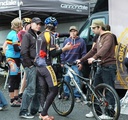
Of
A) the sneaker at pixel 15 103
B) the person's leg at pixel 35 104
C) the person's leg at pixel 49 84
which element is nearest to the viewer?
the person's leg at pixel 49 84

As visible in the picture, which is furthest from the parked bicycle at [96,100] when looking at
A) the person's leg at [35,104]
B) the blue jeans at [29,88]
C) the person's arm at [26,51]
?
the person's arm at [26,51]

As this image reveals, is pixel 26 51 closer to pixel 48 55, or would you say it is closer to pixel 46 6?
pixel 48 55

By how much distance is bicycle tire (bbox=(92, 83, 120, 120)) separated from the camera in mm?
5141

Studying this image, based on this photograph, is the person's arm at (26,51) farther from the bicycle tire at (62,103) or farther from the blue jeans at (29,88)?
the bicycle tire at (62,103)

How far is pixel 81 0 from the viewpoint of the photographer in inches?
427

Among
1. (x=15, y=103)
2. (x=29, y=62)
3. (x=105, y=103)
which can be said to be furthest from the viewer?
(x=15, y=103)

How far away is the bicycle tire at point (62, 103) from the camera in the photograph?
589 centimetres

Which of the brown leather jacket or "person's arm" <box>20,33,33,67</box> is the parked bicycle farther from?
"person's arm" <box>20,33,33,67</box>

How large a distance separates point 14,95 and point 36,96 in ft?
3.57

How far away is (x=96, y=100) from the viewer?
5.51m

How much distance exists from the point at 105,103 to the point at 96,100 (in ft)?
0.82

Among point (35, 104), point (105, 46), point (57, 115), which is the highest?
point (105, 46)

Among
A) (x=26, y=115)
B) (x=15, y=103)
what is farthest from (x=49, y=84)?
(x=15, y=103)

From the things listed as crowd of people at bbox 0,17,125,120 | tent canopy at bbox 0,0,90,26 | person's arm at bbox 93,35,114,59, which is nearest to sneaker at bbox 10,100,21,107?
crowd of people at bbox 0,17,125,120
